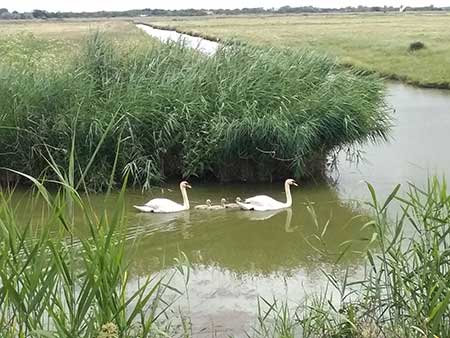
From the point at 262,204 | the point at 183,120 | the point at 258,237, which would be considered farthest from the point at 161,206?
the point at 183,120

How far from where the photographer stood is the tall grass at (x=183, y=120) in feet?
32.3

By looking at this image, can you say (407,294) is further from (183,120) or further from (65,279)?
(183,120)

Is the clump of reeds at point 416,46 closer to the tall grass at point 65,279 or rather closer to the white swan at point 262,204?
the white swan at point 262,204

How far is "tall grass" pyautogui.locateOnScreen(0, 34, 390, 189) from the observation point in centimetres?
984

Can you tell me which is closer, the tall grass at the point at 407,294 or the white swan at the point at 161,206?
the tall grass at the point at 407,294

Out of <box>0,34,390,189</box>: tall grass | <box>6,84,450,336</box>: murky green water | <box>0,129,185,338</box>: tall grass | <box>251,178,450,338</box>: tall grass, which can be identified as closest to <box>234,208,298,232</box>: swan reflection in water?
<box>6,84,450,336</box>: murky green water

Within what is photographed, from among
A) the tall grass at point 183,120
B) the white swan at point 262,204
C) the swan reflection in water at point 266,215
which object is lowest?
the swan reflection in water at point 266,215

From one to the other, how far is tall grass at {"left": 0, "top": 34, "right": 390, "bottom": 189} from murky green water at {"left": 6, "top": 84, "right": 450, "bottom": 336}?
0.41m

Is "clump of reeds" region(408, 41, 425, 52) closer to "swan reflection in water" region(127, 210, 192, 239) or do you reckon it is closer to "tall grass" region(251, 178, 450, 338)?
"swan reflection in water" region(127, 210, 192, 239)

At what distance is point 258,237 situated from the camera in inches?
322

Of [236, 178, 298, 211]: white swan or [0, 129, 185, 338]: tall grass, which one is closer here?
[0, 129, 185, 338]: tall grass

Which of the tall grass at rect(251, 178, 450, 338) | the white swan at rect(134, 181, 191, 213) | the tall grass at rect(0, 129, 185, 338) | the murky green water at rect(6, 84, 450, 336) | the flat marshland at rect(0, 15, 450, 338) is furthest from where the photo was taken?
the white swan at rect(134, 181, 191, 213)

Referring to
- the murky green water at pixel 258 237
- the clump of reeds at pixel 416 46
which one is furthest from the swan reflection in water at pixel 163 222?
the clump of reeds at pixel 416 46

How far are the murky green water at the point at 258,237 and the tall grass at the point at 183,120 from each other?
0.41 metres
